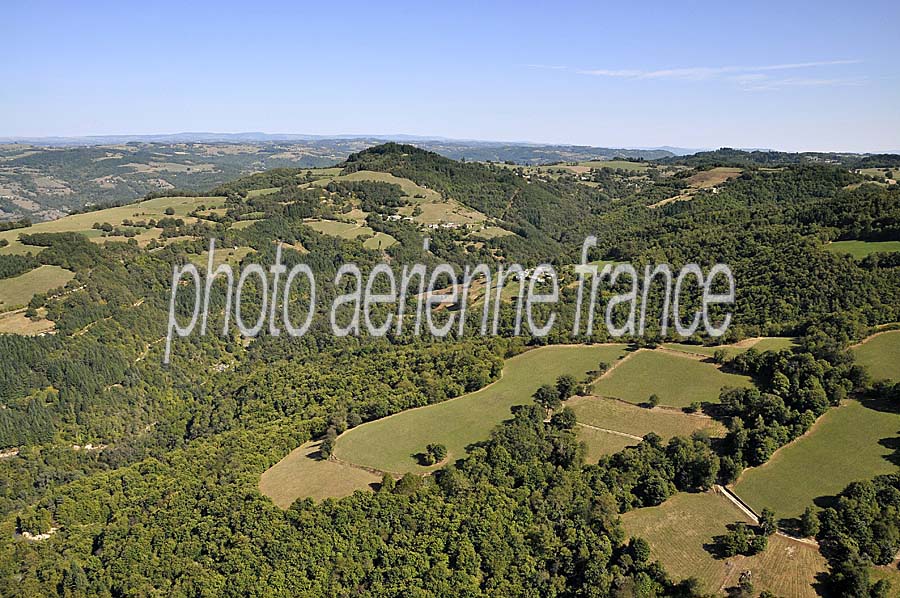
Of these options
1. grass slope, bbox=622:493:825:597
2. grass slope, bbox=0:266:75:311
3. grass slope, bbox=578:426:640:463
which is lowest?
grass slope, bbox=622:493:825:597

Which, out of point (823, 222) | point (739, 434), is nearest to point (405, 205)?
point (823, 222)

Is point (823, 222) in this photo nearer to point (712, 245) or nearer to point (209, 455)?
point (712, 245)

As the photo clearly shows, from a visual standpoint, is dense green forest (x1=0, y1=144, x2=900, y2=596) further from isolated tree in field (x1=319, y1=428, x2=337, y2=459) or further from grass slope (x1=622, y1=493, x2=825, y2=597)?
isolated tree in field (x1=319, y1=428, x2=337, y2=459)

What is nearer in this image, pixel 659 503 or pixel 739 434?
pixel 659 503

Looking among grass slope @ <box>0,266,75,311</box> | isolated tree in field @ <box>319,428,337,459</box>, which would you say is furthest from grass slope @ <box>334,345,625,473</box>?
grass slope @ <box>0,266,75,311</box>

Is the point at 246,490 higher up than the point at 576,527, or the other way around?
the point at 576,527

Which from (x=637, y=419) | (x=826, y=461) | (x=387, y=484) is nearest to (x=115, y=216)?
(x=387, y=484)

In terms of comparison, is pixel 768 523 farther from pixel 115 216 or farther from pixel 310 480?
pixel 115 216
